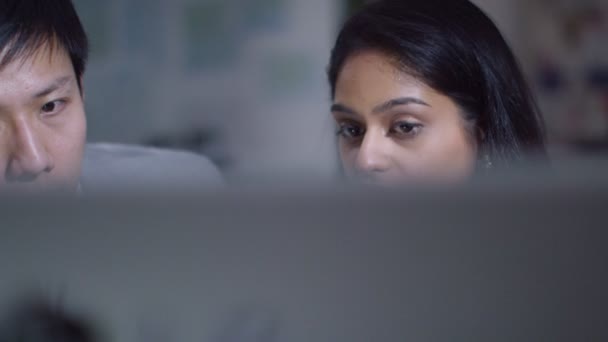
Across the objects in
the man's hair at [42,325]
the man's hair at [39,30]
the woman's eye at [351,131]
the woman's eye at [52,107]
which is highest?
the man's hair at [39,30]

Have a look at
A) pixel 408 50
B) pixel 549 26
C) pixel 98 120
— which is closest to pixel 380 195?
pixel 408 50

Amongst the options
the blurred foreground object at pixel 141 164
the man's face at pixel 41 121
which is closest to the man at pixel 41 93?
the man's face at pixel 41 121

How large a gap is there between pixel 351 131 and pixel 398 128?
0.06 m

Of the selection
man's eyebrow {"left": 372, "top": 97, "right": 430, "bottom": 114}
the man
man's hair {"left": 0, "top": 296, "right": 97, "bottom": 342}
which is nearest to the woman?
man's eyebrow {"left": 372, "top": 97, "right": 430, "bottom": 114}

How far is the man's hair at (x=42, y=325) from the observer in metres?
0.29

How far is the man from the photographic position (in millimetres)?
796

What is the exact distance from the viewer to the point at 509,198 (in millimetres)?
249

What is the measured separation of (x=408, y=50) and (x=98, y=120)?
5.73ft

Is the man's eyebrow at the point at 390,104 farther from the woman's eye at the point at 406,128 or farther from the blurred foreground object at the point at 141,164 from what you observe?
the blurred foreground object at the point at 141,164

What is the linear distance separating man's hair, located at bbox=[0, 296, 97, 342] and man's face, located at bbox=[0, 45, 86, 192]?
491 millimetres

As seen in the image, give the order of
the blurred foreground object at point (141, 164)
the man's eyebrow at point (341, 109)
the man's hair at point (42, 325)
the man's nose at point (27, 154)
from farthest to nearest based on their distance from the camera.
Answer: the blurred foreground object at point (141, 164) < the man's eyebrow at point (341, 109) < the man's nose at point (27, 154) < the man's hair at point (42, 325)

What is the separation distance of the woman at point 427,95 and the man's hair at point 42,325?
0.56 metres

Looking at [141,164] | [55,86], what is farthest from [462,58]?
[141,164]

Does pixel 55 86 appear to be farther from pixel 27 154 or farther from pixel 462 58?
pixel 462 58
